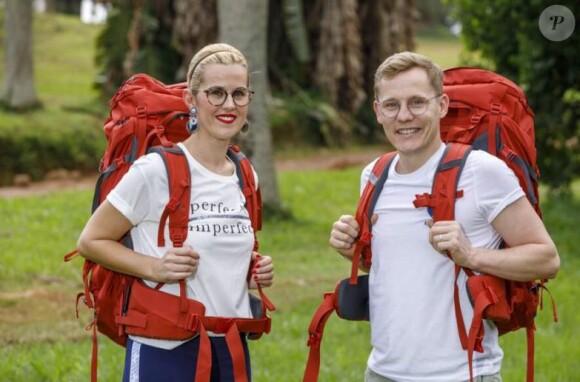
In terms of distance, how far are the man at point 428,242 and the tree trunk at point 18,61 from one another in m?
16.0

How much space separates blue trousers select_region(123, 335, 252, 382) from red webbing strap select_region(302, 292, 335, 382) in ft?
1.09

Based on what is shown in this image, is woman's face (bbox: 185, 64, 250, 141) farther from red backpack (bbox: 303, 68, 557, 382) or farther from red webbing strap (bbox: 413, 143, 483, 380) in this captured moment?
red webbing strap (bbox: 413, 143, 483, 380)

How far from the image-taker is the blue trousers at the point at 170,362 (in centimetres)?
398

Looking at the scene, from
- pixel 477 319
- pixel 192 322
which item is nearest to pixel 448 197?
pixel 477 319

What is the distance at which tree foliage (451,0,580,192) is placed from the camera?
13.8m

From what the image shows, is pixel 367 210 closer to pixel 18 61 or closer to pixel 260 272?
pixel 260 272

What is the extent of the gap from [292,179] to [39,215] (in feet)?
16.1

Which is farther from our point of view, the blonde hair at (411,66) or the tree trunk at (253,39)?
the tree trunk at (253,39)

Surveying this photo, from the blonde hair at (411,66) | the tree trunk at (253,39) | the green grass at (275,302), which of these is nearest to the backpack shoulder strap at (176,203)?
the blonde hair at (411,66)

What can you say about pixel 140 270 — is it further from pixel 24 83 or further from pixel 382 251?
pixel 24 83

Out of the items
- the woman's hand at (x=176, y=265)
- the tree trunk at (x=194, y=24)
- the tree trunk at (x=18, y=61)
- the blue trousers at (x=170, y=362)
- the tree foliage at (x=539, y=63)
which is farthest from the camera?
the tree trunk at (x=194, y=24)

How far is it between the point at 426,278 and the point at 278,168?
623 inches

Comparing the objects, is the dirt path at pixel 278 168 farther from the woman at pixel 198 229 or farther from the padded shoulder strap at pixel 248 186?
the woman at pixel 198 229

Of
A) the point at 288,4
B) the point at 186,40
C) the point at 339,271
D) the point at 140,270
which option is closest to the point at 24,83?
the point at 186,40
